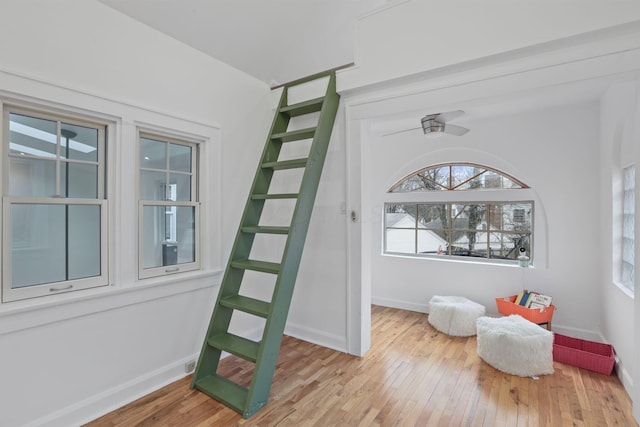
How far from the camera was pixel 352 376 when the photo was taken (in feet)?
8.35

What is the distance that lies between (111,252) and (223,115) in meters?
1.49

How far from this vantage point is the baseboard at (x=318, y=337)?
118 inches

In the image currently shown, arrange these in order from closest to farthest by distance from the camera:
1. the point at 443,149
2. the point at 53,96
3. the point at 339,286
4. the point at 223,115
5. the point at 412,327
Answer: the point at 53,96
the point at 223,115
the point at 339,286
the point at 412,327
the point at 443,149

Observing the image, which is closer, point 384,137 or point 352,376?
point 352,376

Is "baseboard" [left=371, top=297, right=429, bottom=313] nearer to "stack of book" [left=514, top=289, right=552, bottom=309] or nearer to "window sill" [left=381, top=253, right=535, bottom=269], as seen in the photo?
"window sill" [left=381, top=253, right=535, bottom=269]

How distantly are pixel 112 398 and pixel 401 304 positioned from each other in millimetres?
3434

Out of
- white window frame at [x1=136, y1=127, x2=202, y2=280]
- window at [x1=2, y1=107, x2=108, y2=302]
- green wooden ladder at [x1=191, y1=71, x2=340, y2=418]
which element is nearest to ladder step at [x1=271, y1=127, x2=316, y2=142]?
green wooden ladder at [x1=191, y1=71, x2=340, y2=418]

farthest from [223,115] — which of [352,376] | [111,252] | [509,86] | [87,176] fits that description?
[352,376]

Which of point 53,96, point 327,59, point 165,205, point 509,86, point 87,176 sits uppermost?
point 327,59

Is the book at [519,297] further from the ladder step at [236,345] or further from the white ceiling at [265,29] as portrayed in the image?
the white ceiling at [265,29]

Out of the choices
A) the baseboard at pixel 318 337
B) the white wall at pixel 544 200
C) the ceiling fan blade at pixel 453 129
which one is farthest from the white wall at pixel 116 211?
the ceiling fan blade at pixel 453 129

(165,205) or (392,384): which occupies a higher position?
(165,205)

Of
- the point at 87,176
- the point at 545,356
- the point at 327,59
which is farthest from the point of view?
the point at 327,59

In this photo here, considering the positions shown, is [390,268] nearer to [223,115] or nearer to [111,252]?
[223,115]
